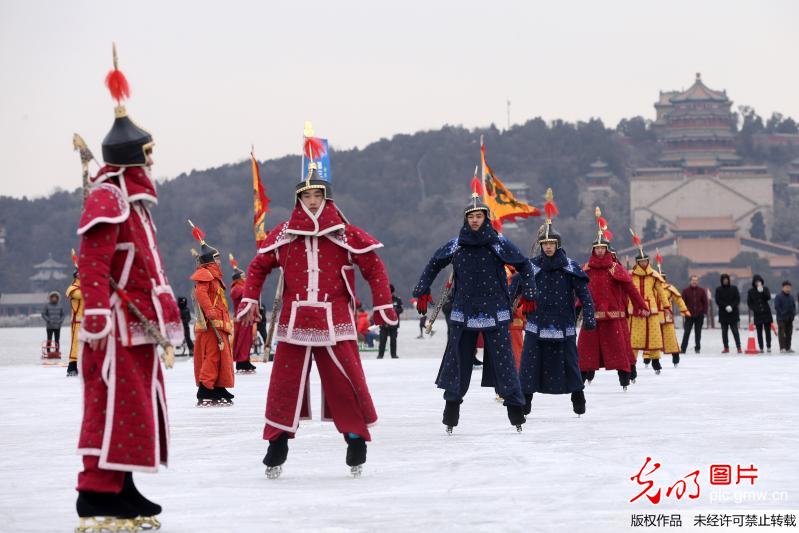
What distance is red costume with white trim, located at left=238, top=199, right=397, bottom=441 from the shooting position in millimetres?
7703

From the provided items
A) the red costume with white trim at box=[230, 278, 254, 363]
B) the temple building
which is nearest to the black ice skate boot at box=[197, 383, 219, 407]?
the red costume with white trim at box=[230, 278, 254, 363]

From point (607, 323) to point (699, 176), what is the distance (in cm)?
10398

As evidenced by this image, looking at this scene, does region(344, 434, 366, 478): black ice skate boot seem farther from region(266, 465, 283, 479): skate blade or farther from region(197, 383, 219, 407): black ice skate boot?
region(197, 383, 219, 407): black ice skate boot

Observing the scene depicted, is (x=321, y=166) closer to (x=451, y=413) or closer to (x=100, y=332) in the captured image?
(x=451, y=413)

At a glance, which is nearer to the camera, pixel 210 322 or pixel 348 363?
pixel 348 363

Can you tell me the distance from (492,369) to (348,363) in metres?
2.43

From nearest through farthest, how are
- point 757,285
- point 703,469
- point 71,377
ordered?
point 703,469
point 71,377
point 757,285

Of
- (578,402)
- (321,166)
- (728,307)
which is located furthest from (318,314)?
(728,307)

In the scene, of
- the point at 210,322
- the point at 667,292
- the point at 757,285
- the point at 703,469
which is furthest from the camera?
the point at 757,285

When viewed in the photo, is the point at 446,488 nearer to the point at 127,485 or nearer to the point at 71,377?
the point at 127,485

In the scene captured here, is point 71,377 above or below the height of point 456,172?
below

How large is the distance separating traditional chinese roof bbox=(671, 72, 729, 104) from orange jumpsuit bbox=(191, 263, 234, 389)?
121568mm

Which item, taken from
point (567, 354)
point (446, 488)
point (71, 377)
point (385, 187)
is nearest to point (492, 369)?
point (567, 354)

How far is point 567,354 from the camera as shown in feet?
37.0
